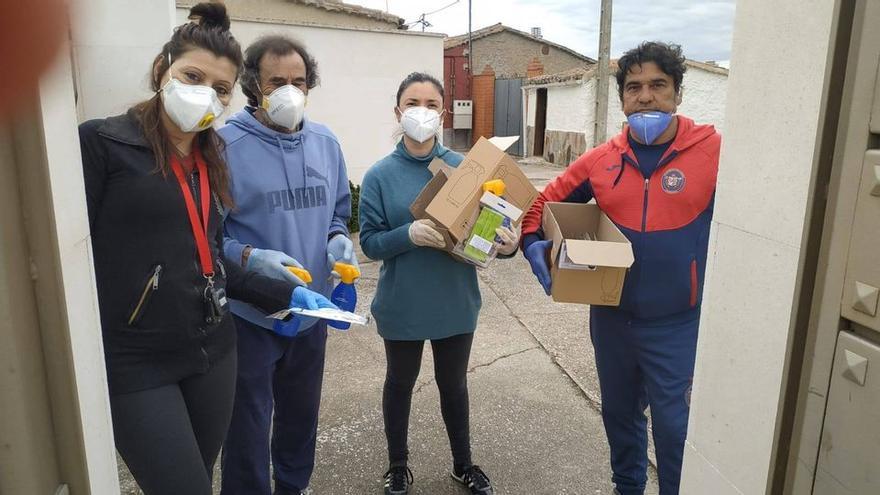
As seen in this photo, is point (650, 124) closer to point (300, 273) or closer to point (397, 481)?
point (300, 273)

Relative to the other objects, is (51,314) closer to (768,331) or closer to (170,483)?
(170,483)

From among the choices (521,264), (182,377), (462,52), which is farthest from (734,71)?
(462,52)

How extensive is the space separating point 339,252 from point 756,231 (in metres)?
1.59

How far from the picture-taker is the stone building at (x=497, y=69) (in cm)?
2223

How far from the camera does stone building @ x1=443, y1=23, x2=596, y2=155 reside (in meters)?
22.2

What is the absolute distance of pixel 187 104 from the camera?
1.75 meters

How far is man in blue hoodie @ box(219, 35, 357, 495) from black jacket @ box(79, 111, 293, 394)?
430mm

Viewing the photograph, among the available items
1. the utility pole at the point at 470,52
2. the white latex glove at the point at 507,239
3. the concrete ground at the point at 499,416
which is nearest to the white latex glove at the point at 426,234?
the white latex glove at the point at 507,239

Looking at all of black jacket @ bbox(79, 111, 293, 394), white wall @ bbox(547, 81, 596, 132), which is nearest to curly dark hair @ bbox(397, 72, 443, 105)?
black jacket @ bbox(79, 111, 293, 394)

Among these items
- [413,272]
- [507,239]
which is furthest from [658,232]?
[413,272]

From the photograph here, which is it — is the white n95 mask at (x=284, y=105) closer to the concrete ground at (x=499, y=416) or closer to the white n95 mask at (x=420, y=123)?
the white n95 mask at (x=420, y=123)

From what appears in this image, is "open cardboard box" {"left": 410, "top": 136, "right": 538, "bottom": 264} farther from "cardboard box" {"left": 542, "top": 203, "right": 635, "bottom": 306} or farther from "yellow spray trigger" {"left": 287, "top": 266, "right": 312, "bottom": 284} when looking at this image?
"yellow spray trigger" {"left": 287, "top": 266, "right": 312, "bottom": 284}

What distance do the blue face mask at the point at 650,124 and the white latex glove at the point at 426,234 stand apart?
882 mm

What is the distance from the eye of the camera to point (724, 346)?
140 cm
